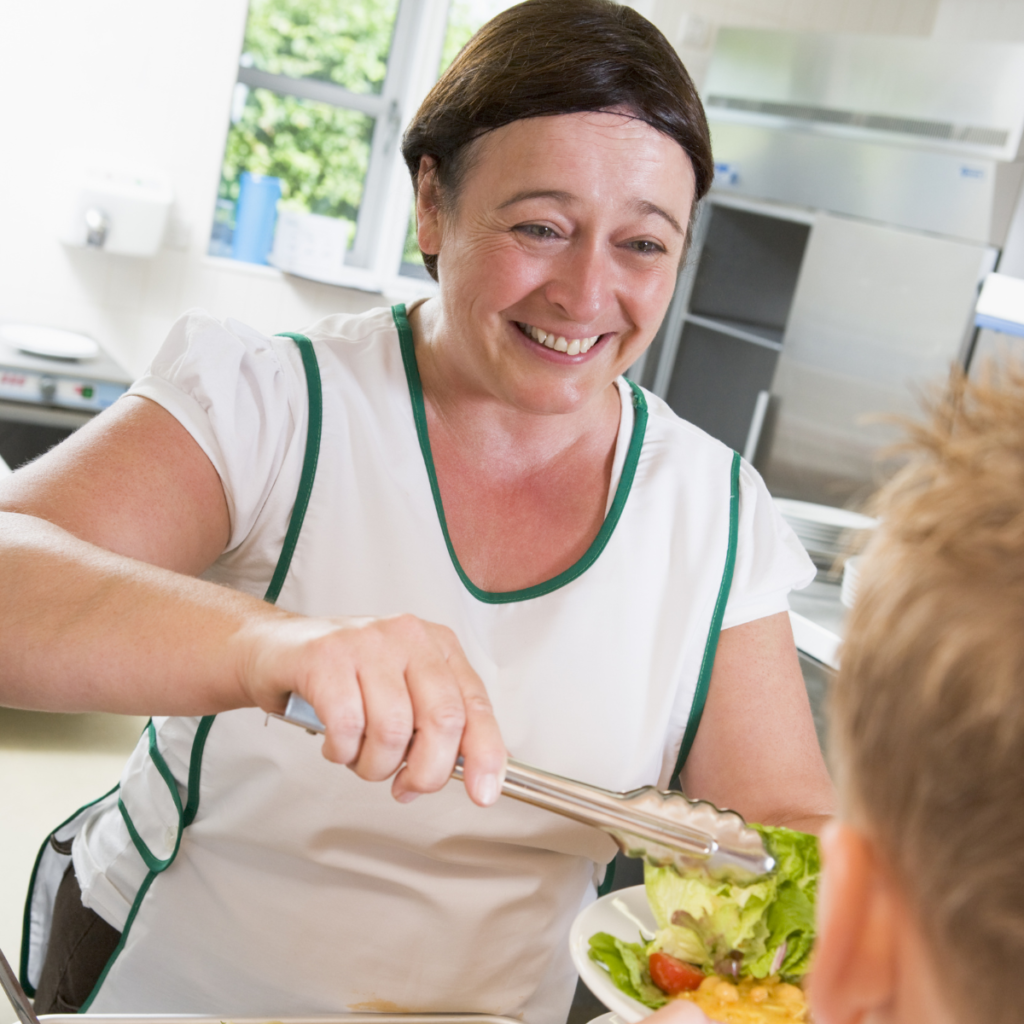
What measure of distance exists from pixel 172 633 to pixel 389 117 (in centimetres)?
359

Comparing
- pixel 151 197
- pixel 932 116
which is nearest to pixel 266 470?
pixel 932 116

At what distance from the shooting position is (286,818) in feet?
3.26

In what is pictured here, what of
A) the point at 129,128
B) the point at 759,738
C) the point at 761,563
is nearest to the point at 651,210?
the point at 761,563

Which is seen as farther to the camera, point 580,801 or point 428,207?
point 428,207

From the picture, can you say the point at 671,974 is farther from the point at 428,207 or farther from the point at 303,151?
the point at 303,151

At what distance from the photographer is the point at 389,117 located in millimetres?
4035

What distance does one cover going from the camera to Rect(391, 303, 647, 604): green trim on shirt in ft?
3.50

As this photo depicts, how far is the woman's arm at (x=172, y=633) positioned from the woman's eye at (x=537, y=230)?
36 centimetres

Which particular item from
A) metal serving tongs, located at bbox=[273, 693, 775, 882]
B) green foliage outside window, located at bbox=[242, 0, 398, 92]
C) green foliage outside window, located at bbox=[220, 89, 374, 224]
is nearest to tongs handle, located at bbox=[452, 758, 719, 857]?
metal serving tongs, located at bbox=[273, 693, 775, 882]

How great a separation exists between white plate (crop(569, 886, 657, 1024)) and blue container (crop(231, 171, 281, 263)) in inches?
128

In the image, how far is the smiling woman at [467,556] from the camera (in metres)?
0.99

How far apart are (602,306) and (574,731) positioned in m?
0.40

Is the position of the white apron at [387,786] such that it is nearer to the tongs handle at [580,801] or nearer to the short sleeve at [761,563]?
the short sleeve at [761,563]

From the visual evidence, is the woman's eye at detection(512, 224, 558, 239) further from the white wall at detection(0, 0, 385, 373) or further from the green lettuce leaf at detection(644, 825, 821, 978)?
the white wall at detection(0, 0, 385, 373)
